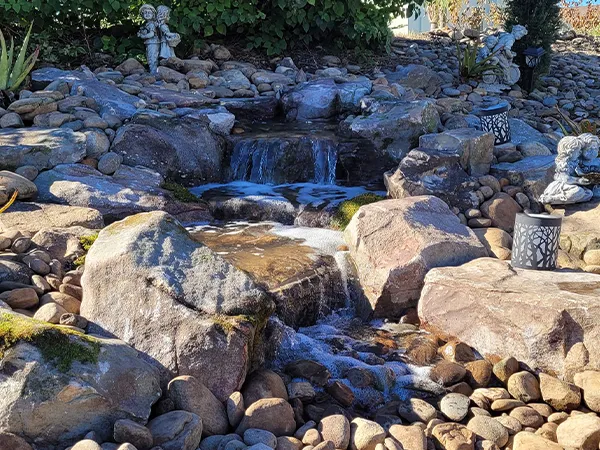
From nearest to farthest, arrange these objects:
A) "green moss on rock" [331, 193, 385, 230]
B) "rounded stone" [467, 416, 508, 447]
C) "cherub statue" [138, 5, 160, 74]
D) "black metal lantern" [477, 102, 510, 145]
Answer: "rounded stone" [467, 416, 508, 447]
"green moss on rock" [331, 193, 385, 230]
"black metal lantern" [477, 102, 510, 145]
"cherub statue" [138, 5, 160, 74]

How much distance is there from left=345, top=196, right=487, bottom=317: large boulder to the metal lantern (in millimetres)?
397

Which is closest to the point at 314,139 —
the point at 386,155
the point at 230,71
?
the point at 386,155

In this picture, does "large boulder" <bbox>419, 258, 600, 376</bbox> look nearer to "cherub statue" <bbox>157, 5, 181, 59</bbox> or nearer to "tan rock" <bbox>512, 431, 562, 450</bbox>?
"tan rock" <bbox>512, 431, 562, 450</bbox>

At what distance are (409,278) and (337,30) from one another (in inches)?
252

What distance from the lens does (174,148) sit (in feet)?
21.8

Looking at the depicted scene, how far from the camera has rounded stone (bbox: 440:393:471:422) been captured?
11.4ft

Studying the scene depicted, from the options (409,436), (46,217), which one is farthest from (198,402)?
(46,217)

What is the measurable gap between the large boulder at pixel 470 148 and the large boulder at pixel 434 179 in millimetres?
127

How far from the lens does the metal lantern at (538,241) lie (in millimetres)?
4328

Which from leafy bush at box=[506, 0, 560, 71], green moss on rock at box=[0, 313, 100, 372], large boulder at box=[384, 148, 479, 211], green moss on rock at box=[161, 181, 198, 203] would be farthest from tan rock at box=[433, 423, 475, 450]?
leafy bush at box=[506, 0, 560, 71]

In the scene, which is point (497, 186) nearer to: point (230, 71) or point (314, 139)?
point (314, 139)

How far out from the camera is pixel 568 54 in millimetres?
11578

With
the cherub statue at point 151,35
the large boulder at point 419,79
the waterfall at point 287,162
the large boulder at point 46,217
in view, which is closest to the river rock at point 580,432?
the large boulder at point 46,217

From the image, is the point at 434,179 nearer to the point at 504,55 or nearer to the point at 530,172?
the point at 530,172
